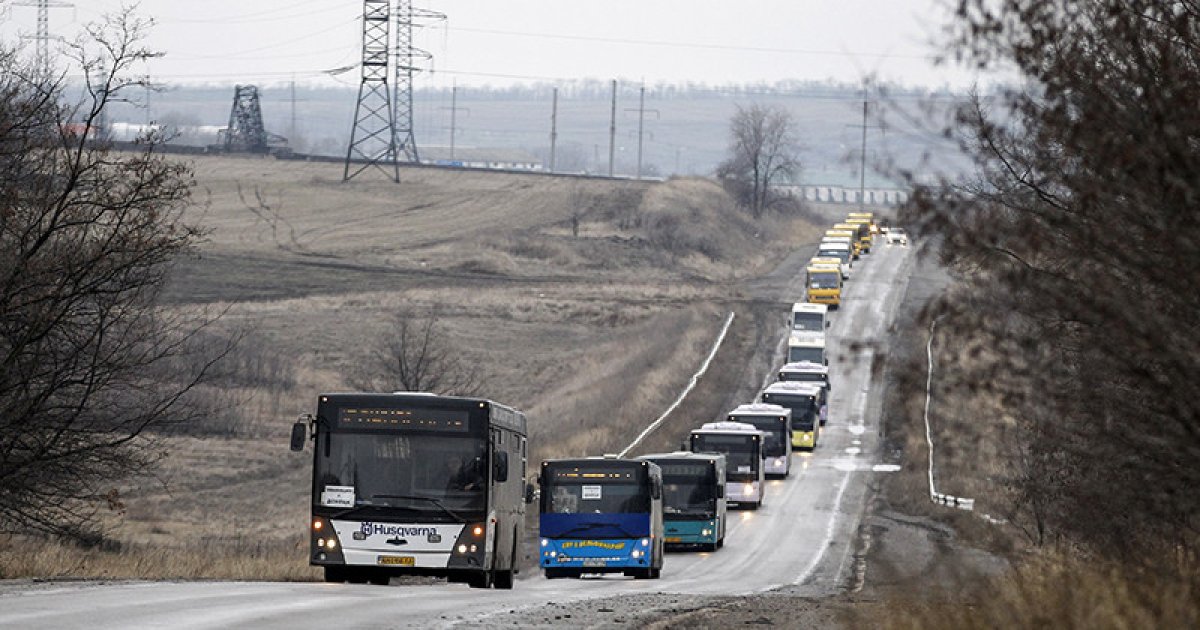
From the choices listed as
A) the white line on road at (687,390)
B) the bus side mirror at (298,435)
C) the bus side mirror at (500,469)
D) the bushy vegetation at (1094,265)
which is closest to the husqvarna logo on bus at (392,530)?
the bus side mirror at (500,469)

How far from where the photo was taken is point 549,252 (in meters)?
110

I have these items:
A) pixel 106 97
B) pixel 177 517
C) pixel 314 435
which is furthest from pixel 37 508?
pixel 177 517

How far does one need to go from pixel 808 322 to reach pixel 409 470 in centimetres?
5878

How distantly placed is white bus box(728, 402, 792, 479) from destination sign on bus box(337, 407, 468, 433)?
3288 centimetres

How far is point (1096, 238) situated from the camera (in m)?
11.0

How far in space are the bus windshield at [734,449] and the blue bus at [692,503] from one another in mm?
8032

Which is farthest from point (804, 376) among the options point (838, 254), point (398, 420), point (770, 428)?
point (398, 420)

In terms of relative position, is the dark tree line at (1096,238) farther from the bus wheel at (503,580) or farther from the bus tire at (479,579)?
the bus wheel at (503,580)

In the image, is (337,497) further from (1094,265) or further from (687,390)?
(687,390)

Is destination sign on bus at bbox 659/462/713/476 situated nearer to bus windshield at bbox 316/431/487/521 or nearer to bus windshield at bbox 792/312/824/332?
bus windshield at bbox 316/431/487/521

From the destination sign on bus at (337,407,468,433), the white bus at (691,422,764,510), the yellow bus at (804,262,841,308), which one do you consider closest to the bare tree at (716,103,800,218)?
the yellow bus at (804,262,841,308)

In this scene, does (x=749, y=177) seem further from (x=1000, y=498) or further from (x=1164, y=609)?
(x=1164, y=609)

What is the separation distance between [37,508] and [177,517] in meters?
24.0

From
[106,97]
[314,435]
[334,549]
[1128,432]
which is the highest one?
[106,97]
